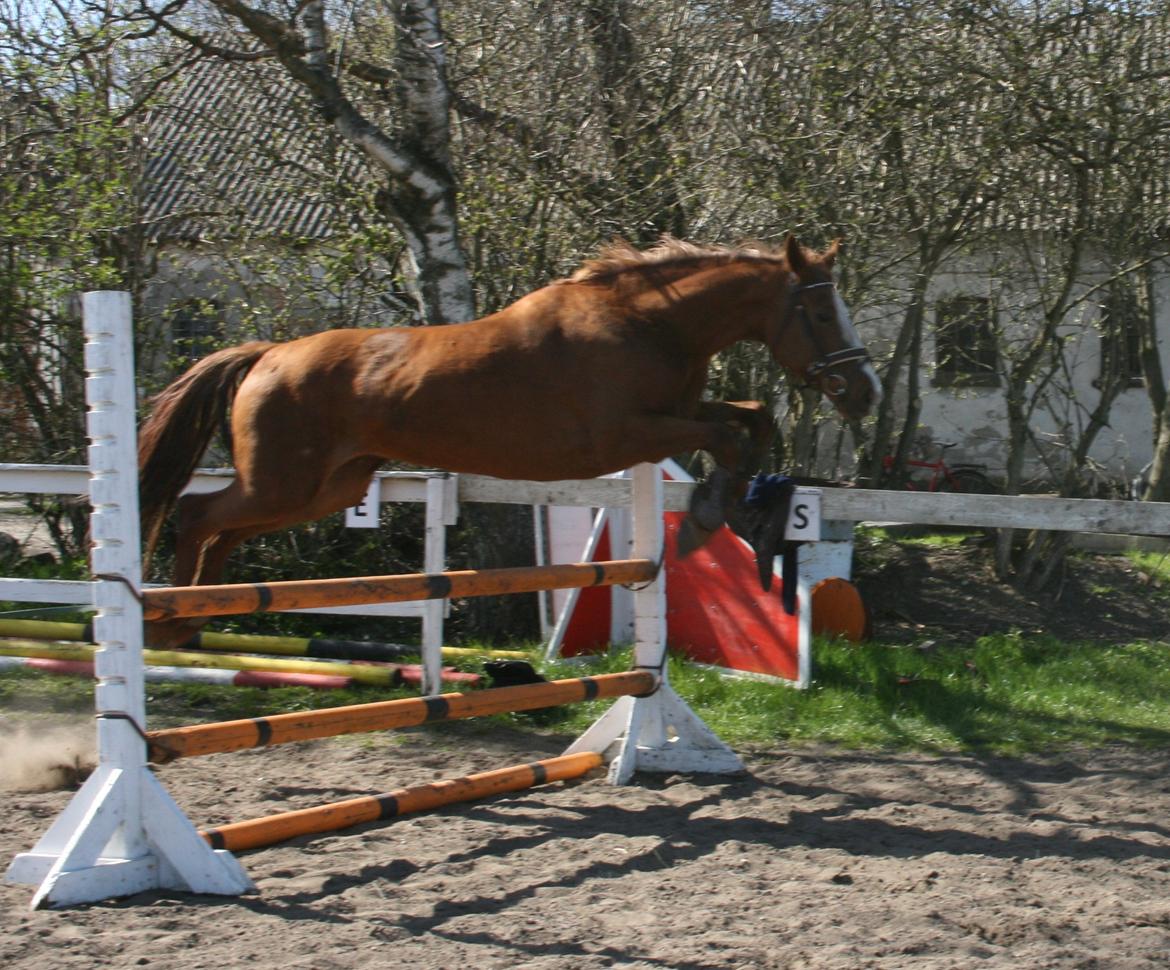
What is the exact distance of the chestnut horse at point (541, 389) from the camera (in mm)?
4715

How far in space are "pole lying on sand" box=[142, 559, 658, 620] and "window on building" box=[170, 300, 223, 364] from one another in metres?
4.47

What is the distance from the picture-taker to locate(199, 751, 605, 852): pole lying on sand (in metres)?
3.67

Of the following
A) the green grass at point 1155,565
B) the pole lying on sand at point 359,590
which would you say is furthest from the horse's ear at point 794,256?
the green grass at point 1155,565

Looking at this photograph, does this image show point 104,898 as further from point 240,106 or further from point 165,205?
point 165,205

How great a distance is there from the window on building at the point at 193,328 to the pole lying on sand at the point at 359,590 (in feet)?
14.7

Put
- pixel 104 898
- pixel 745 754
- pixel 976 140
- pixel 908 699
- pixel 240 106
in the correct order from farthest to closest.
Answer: pixel 240 106 → pixel 976 140 → pixel 908 699 → pixel 745 754 → pixel 104 898

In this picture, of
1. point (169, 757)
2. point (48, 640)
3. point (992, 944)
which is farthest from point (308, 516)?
point (992, 944)

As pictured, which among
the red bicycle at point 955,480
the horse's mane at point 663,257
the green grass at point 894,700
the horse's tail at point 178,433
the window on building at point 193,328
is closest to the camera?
the horse's mane at point 663,257

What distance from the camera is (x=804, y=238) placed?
7.75 metres

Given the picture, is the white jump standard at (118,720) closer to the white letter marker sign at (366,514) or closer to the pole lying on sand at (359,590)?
the pole lying on sand at (359,590)

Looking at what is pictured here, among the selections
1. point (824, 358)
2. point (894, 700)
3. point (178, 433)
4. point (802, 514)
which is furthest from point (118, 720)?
point (894, 700)

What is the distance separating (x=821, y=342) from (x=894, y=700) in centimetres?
199

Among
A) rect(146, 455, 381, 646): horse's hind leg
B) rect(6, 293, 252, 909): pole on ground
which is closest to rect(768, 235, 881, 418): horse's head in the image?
rect(146, 455, 381, 646): horse's hind leg

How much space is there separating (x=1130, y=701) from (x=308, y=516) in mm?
3963
